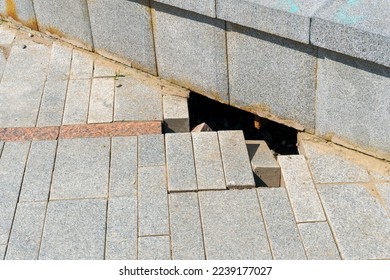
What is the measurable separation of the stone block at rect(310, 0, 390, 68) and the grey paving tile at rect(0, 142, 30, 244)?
2327 millimetres

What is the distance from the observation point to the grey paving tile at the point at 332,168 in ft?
15.5

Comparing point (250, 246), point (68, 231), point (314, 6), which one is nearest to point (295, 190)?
point (250, 246)

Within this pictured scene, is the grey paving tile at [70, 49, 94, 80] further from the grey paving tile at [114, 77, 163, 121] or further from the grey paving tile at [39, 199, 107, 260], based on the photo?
the grey paving tile at [39, 199, 107, 260]

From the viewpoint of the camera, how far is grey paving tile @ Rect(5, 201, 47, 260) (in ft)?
14.0

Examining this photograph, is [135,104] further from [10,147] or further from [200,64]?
[10,147]

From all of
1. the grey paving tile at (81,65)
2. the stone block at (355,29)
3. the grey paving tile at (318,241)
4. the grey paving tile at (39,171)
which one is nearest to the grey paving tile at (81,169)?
the grey paving tile at (39,171)

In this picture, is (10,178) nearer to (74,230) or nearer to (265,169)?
(74,230)

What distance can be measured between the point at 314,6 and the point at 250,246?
1738mm

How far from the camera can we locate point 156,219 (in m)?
4.46

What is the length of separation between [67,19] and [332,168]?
3.00m

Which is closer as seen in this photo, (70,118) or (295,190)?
(295,190)

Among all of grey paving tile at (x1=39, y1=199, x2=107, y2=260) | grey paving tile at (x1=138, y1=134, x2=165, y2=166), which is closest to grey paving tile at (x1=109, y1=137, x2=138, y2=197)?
grey paving tile at (x1=138, y1=134, x2=165, y2=166)

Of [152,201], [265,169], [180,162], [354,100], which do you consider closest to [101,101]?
[180,162]

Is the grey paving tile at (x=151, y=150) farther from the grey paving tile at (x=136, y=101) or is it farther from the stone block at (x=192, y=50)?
the stone block at (x=192, y=50)
